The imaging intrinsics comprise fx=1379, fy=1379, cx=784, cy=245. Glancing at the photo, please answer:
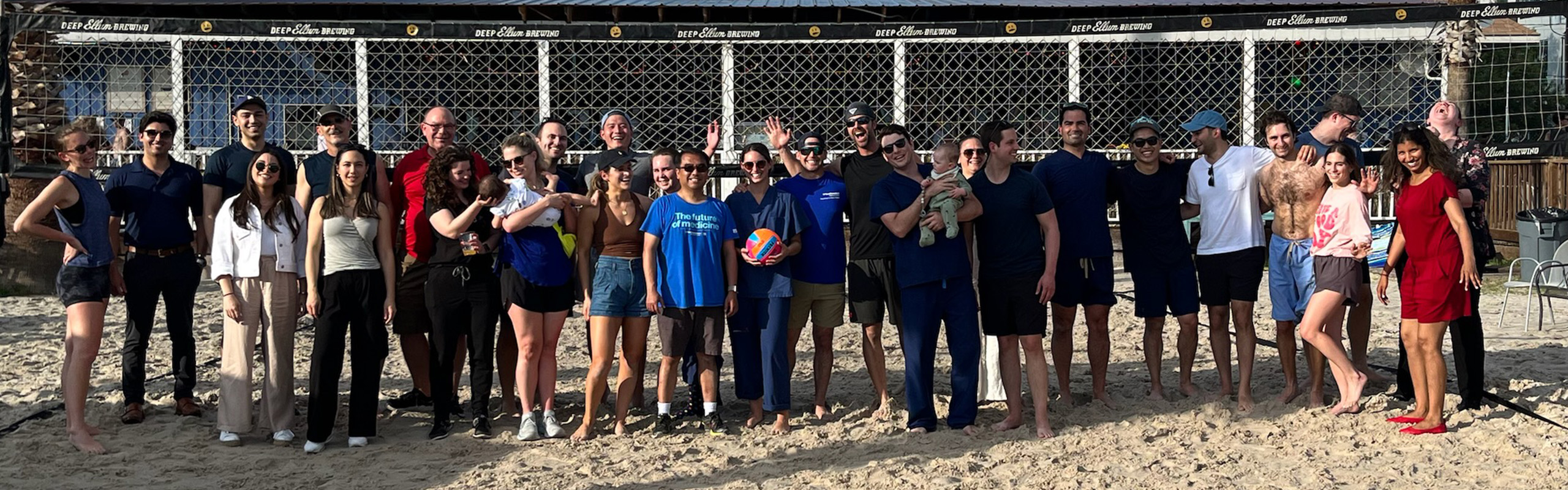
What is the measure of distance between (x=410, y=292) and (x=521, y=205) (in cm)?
70

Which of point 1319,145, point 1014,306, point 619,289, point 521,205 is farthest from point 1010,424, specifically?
point 521,205

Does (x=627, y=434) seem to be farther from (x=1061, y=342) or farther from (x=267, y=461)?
(x=1061, y=342)

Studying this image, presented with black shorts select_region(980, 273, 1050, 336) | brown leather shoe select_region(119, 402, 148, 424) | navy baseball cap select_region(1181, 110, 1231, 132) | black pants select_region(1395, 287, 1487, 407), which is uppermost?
navy baseball cap select_region(1181, 110, 1231, 132)

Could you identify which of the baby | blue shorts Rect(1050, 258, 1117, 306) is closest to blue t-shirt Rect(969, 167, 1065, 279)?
the baby

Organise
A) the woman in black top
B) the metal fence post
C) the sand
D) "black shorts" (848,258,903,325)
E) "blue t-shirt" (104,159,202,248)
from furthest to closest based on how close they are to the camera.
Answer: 1. the metal fence post
2. "black shorts" (848,258,903,325)
3. "blue t-shirt" (104,159,202,248)
4. the woman in black top
5. the sand

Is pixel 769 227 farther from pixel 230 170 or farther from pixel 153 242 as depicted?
pixel 153 242

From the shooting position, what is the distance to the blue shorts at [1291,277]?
5.91m

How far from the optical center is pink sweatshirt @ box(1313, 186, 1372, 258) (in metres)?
5.65

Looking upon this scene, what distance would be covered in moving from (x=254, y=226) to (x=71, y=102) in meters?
8.10

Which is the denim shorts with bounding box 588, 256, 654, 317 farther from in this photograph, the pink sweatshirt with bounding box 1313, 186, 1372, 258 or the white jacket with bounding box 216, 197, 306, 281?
the pink sweatshirt with bounding box 1313, 186, 1372, 258

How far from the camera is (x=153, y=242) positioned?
578cm

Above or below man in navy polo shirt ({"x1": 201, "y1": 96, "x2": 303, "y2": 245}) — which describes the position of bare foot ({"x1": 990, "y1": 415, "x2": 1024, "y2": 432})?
below

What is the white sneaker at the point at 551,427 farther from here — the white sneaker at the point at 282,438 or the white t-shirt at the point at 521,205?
the white sneaker at the point at 282,438

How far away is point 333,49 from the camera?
11820mm
